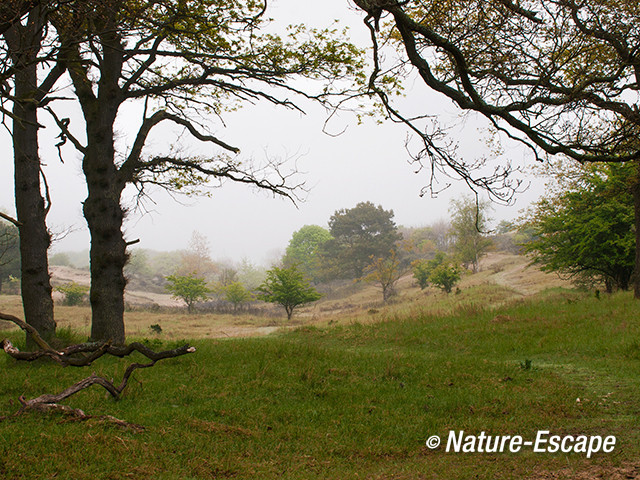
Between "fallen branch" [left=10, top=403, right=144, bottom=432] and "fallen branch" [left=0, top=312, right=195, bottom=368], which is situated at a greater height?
"fallen branch" [left=0, top=312, right=195, bottom=368]

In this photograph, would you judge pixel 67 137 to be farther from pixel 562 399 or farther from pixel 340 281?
pixel 340 281

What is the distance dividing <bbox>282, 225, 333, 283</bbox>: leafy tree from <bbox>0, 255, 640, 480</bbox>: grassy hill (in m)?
61.5

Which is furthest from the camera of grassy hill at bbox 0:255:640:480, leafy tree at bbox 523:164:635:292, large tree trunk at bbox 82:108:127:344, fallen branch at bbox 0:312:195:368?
leafy tree at bbox 523:164:635:292

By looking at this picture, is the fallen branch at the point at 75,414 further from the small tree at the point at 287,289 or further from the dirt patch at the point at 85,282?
the dirt patch at the point at 85,282

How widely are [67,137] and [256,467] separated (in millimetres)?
8564

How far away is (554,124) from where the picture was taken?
16.5 ft

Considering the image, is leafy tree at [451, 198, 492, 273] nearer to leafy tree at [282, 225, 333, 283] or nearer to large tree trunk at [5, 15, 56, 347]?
leafy tree at [282, 225, 333, 283]

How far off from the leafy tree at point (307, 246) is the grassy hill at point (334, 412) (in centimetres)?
6150

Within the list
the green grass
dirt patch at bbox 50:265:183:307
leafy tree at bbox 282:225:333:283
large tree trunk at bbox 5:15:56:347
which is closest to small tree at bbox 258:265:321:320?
the green grass

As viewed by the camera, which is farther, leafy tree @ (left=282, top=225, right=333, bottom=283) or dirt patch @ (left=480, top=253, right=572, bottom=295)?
leafy tree @ (left=282, top=225, right=333, bottom=283)

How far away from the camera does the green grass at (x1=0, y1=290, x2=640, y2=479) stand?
12.0 feet

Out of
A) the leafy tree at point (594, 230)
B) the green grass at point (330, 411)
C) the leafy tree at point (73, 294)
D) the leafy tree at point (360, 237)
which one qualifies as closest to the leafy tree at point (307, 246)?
the leafy tree at point (360, 237)

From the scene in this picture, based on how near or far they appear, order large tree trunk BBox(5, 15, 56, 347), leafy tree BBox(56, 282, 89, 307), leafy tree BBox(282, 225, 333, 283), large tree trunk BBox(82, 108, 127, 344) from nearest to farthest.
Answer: large tree trunk BBox(5, 15, 56, 347) < large tree trunk BBox(82, 108, 127, 344) < leafy tree BBox(56, 282, 89, 307) < leafy tree BBox(282, 225, 333, 283)

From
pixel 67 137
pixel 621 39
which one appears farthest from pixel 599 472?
pixel 67 137
